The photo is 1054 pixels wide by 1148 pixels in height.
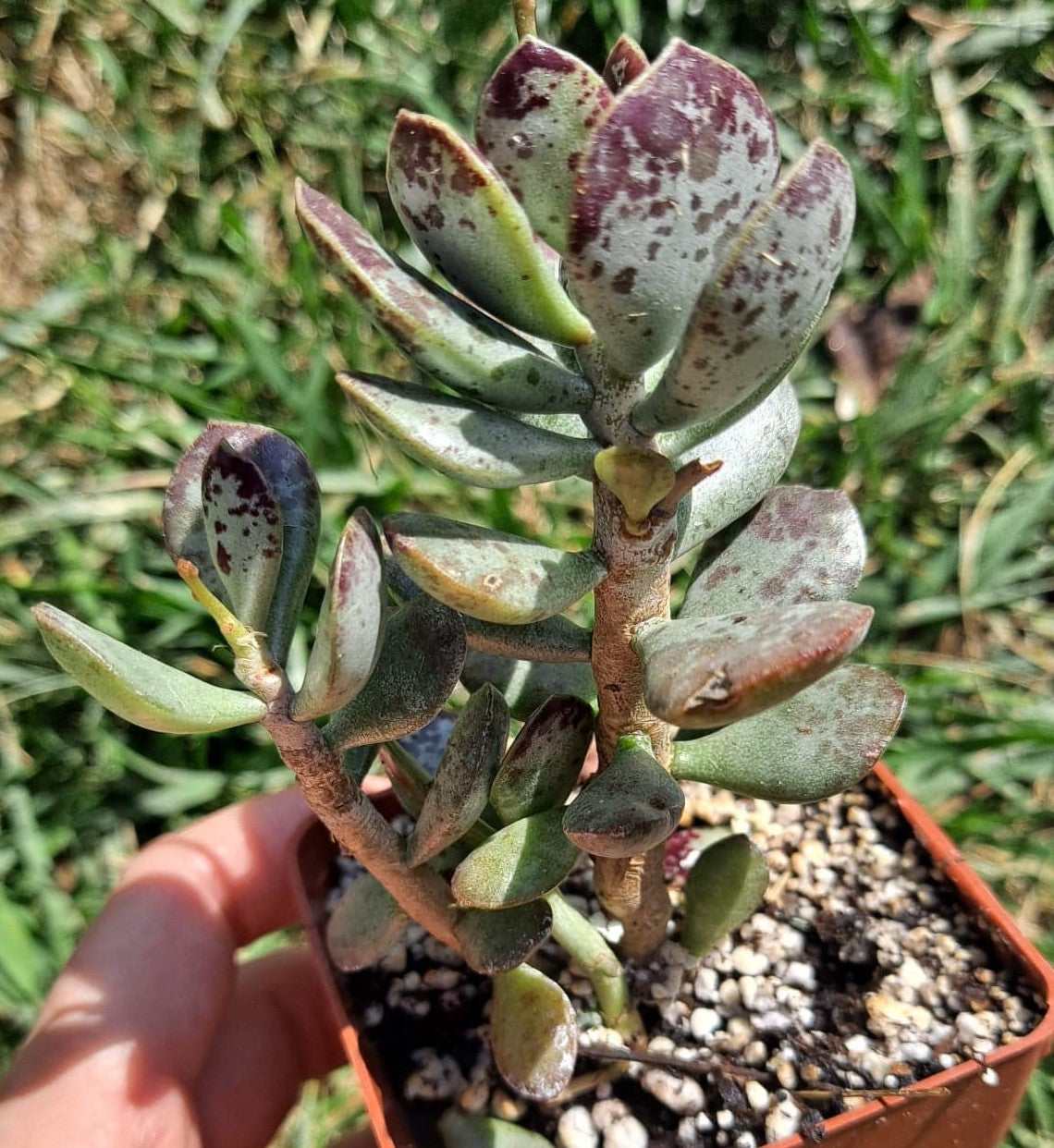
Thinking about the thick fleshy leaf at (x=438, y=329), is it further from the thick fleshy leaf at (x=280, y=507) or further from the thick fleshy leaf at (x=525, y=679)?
the thick fleshy leaf at (x=525, y=679)

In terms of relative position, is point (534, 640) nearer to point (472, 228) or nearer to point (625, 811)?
point (625, 811)

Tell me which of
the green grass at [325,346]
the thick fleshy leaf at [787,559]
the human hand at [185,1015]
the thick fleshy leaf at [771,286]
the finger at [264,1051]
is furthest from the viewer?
the green grass at [325,346]

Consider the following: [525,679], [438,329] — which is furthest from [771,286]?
[525,679]

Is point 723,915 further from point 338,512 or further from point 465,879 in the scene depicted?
point 338,512

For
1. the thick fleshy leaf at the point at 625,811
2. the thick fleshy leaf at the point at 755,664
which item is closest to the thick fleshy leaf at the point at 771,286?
the thick fleshy leaf at the point at 755,664

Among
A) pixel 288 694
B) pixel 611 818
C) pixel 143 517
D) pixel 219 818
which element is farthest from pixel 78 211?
pixel 611 818
